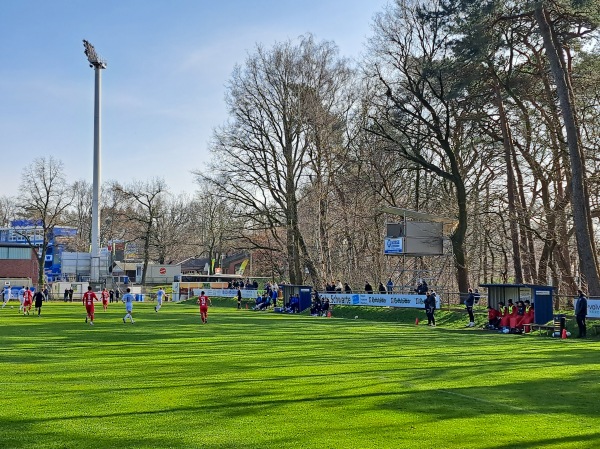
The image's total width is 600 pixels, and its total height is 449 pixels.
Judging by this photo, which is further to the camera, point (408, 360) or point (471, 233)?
point (471, 233)

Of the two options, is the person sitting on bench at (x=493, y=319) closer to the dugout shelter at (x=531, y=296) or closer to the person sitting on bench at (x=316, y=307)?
the dugout shelter at (x=531, y=296)

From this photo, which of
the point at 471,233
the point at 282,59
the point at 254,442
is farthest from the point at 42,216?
the point at 254,442

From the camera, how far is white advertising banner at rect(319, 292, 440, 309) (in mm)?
39750

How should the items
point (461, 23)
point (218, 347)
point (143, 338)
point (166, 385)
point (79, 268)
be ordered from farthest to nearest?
point (79, 268) < point (461, 23) < point (143, 338) < point (218, 347) < point (166, 385)

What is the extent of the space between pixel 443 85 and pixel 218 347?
24.3m

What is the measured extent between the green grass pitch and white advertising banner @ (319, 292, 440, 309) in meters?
17.1

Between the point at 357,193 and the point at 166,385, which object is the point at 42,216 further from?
the point at 166,385

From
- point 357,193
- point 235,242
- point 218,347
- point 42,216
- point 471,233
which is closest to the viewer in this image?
point 218,347

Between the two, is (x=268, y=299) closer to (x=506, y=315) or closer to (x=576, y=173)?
(x=506, y=315)

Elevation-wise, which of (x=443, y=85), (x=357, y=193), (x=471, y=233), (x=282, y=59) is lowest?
(x=471, y=233)

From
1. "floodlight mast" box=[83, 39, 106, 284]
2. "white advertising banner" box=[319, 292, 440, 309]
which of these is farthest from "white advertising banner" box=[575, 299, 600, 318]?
"floodlight mast" box=[83, 39, 106, 284]

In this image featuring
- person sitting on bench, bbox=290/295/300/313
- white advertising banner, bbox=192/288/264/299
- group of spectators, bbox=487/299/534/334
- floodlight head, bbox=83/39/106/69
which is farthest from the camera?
floodlight head, bbox=83/39/106/69

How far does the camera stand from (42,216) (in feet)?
260

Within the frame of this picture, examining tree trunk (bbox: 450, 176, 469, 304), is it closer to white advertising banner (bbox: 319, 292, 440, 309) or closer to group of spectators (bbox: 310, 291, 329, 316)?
white advertising banner (bbox: 319, 292, 440, 309)
